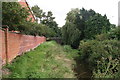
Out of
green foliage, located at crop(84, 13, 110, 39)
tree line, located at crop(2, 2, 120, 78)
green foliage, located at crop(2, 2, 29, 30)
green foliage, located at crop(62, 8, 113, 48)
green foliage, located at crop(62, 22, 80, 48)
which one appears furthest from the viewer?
green foliage, located at crop(62, 22, 80, 48)

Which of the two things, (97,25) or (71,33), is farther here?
(71,33)

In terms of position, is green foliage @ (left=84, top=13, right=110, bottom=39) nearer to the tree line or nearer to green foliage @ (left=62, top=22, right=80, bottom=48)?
the tree line

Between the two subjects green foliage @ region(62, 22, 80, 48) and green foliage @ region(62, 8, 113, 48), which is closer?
green foliage @ region(62, 8, 113, 48)

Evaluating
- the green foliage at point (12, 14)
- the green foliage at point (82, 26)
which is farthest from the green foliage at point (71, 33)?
the green foliage at point (12, 14)

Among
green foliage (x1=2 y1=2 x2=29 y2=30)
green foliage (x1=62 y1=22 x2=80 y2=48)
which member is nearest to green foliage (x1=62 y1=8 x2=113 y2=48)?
green foliage (x1=62 y1=22 x2=80 y2=48)

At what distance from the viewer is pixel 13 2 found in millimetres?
5727

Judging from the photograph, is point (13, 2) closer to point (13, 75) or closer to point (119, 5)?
point (13, 75)

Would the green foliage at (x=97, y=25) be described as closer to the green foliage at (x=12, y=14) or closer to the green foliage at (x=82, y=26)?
the green foliage at (x=82, y=26)

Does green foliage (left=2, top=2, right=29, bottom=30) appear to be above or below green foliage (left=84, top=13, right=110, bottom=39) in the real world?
below

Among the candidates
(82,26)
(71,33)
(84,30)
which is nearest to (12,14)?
(71,33)

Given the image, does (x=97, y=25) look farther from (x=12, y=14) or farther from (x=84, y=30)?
(x=12, y=14)

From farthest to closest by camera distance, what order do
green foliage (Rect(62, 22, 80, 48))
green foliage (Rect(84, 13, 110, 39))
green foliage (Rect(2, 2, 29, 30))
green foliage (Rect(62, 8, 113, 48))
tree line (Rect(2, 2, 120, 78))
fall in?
green foliage (Rect(62, 22, 80, 48)) → green foliage (Rect(62, 8, 113, 48)) → green foliage (Rect(84, 13, 110, 39)) → tree line (Rect(2, 2, 120, 78)) → green foliage (Rect(2, 2, 29, 30))

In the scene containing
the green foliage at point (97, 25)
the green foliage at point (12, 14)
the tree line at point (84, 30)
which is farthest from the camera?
the green foliage at point (97, 25)

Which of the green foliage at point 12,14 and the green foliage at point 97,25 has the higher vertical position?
the green foliage at point 97,25
